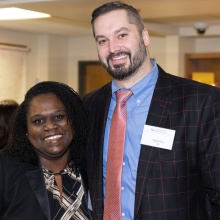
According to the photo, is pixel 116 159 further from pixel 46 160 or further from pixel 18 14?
pixel 18 14

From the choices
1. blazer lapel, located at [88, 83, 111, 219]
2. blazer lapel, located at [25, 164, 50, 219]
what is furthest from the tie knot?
blazer lapel, located at [25, 164, 50, 219]

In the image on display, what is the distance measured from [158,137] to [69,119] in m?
0.41

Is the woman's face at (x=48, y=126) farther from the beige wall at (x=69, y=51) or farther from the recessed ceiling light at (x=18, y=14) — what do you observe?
the beige wall at (x=69, y=51)

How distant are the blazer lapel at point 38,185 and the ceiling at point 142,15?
221 centimetres

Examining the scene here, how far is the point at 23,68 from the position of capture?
7.33 metres

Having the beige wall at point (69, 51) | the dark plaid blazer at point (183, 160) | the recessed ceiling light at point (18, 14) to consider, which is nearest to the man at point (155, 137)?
the dark plaid blazer at point (183, 160)

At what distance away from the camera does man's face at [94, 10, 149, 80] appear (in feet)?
6.48

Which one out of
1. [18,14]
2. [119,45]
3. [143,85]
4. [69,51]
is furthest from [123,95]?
[69,51]

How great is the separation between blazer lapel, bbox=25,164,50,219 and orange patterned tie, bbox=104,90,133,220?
9.7 inches

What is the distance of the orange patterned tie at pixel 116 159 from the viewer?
199cm

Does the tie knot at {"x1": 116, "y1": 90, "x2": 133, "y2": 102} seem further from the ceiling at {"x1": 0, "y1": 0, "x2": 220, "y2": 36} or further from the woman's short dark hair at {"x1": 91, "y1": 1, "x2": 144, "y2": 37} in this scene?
the ceiling at {"x1": 0, "y1": 0, "x2": 220, "y2": 36}

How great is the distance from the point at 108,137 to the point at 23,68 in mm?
5441

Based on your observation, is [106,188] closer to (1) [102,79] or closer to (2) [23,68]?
(2) [23,68]

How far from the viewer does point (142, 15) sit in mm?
5215
